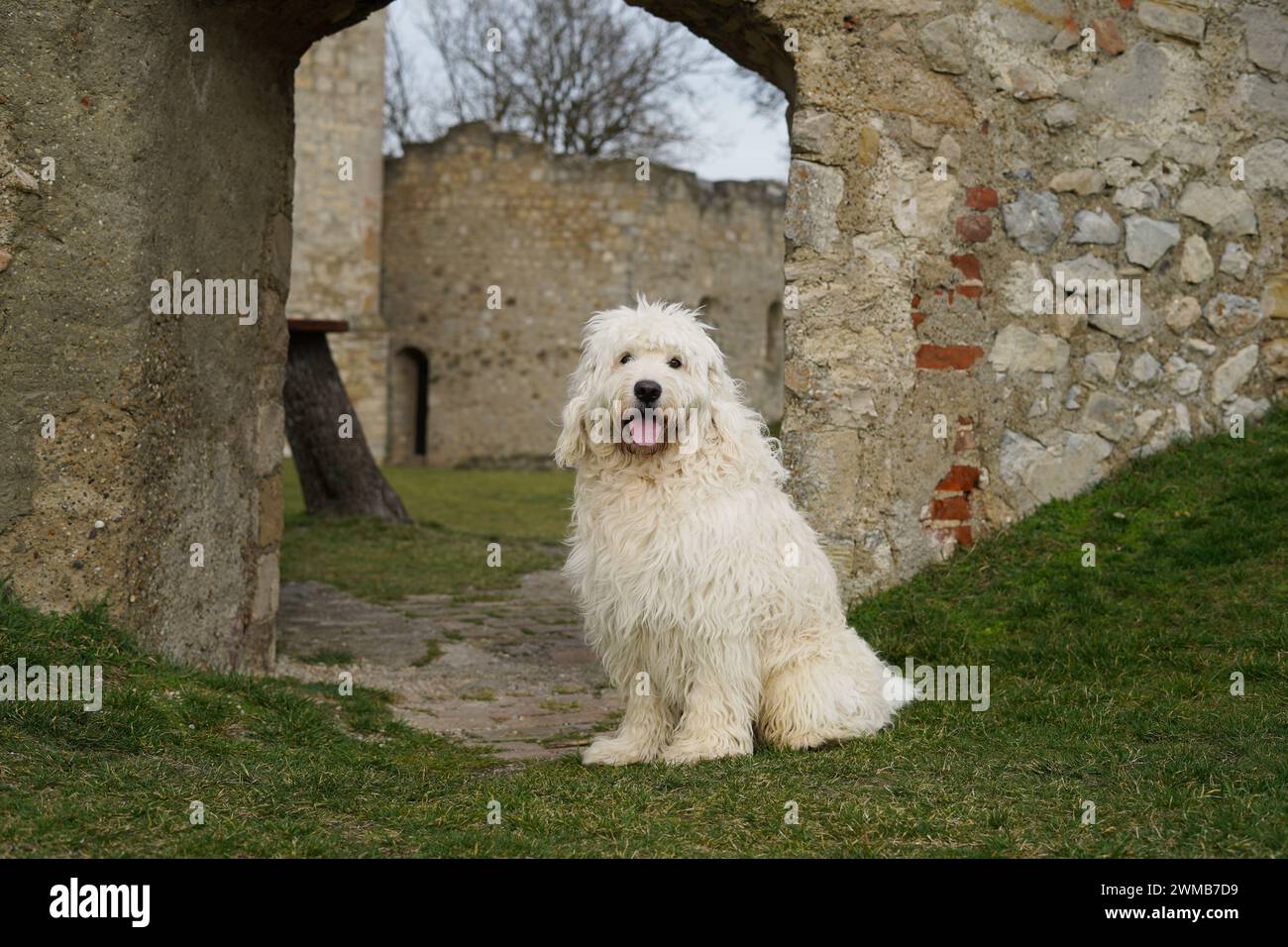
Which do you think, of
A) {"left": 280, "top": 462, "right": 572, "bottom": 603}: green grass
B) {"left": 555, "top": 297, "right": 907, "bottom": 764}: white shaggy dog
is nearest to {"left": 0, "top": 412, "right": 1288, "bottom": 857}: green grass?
{"left": 555, "top": 297, "right": 907, "bottom": 764}: white shaggy dog

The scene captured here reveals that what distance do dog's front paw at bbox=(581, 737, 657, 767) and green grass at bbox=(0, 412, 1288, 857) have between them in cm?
14

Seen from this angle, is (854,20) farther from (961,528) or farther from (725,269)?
(725,269)

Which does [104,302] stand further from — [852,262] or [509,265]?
[509,265]

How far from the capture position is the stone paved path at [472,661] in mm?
5816

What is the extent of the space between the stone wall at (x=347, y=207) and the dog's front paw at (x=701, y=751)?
2049 cm

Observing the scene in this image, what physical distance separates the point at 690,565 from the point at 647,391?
609mm

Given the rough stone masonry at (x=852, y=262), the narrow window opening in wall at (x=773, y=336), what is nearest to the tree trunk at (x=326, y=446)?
the rough stone masonry at (x=852, y=262)

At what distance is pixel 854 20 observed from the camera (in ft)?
20.3

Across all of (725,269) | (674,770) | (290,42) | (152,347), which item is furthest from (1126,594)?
(725,269)

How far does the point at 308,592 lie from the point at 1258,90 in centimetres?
650

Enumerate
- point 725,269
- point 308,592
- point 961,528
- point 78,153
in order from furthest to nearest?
point 725,269 < point 308,592 < point 961,528 < point 78,153

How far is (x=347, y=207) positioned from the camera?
80.7ft

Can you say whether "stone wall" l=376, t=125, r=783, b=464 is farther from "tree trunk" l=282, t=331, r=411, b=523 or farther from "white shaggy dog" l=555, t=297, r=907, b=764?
"white shaggy dog" l=555, t=297, r=907, b=764

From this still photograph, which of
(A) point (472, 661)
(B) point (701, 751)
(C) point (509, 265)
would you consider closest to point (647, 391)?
(B) point (701, 751)
